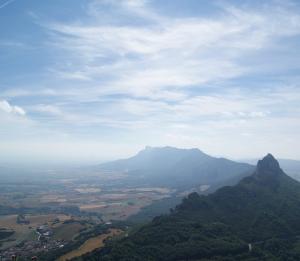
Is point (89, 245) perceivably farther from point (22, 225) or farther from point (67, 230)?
point (22, 225)

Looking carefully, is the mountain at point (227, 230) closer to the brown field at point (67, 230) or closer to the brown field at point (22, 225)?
the brown field at point (67, 230)

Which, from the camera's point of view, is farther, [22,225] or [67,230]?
[22,225]

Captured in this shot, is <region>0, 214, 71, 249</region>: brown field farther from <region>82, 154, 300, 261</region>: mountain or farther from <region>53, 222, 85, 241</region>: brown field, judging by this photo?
<region>82, 154, 300, 261</region>: mountain

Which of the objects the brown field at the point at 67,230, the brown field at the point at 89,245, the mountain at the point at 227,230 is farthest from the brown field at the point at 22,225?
the mountain at the point at 227,230

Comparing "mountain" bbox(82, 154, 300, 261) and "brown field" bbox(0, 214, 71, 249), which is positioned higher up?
"mountain" bbox(82, 154, 300, 261)

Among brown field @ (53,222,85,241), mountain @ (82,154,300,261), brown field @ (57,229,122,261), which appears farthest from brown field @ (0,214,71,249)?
mountain @ (82,154,300,261)

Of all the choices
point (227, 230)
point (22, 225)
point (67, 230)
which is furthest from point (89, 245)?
point (22, 225)
